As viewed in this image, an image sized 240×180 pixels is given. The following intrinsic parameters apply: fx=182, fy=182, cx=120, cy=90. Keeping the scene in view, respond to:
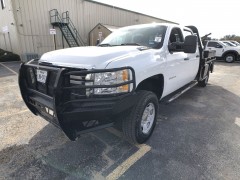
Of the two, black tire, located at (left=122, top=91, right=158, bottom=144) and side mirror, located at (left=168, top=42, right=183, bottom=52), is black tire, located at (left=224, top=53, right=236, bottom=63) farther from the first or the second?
black tire, located at (left=122, top=91, right=158, bottom=144)

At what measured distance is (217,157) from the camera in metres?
2.69

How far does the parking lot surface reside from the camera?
7.79 feet

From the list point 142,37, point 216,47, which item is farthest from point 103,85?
point 216,47

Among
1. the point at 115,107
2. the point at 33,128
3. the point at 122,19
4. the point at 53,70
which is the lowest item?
the point at 33,128

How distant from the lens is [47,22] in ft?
51.3

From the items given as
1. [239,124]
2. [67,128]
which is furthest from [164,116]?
[67,128]

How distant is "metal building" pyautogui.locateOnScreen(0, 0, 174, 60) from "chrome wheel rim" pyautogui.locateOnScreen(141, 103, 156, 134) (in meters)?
10.5

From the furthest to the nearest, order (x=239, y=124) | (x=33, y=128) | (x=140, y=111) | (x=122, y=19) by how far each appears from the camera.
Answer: (x=122, y=19), (x=239, y=124), (x=33, y=128), (x=140, y=111)

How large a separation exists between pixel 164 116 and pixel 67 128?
2.48 metres

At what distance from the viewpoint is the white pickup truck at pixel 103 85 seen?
2205mm

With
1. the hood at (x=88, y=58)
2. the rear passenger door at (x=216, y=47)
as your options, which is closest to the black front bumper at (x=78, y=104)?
the hood at (x=88, y=58)

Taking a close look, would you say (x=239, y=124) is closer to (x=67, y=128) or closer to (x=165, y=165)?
(x=165, y=165)

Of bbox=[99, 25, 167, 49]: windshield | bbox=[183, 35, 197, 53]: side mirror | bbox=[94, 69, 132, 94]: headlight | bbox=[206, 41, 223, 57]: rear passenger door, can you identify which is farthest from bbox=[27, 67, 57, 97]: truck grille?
bbox=[206, 41, 223, 57]: rear passenger door

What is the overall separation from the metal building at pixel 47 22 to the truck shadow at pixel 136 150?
404 inches
